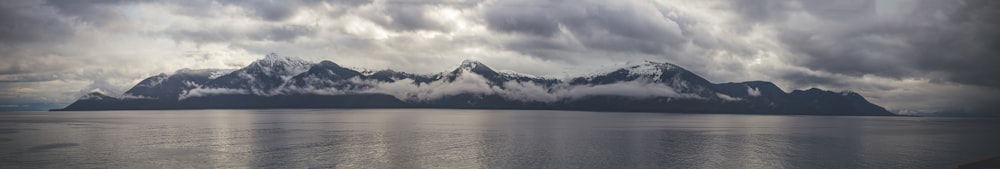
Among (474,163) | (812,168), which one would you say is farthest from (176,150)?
(812,168)

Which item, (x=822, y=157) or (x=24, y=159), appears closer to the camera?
(x=24, y=159)

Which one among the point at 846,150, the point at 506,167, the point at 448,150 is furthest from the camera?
the point at 846,150

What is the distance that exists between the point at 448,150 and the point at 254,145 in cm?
3793

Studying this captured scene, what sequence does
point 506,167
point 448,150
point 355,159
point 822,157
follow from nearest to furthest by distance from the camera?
point 506,167, point 355,159, point 822,157, point 448,150

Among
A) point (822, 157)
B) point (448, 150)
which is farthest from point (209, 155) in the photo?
point (822, 157)

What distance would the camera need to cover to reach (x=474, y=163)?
279 ft

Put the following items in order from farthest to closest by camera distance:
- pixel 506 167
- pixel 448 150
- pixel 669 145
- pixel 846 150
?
1. pixel 669 145
2. pixel 846 150
3. pixel 448 150
4. pixel 506 167

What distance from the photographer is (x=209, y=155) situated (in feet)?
303

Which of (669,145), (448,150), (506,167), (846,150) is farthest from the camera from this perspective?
(669,145)

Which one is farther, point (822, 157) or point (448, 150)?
point (448, 150)

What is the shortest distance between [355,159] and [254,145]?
34804 millimetres

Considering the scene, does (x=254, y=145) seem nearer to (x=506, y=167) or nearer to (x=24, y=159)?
(x=24, y=159)

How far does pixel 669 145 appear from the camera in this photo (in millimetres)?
121125

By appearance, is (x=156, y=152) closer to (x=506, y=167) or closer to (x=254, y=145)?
(x=254, y=145)
